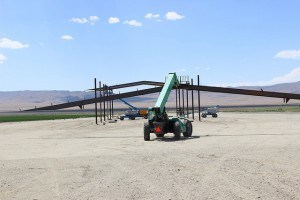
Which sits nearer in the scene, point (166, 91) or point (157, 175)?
point (157, 175)

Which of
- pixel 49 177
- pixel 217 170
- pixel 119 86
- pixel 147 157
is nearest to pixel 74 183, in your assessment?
pixel 49 177

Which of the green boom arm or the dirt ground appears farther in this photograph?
the green boom arm

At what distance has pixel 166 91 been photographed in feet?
102

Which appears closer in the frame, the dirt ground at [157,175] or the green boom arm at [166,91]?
the dirt ground at [157,175]

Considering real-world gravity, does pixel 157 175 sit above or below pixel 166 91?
below

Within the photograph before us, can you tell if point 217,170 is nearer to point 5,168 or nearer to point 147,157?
point 147,157

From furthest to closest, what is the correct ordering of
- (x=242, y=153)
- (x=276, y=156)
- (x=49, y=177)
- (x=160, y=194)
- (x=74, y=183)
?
(x=242, y=153), (x=276, y=156), (x=49, y=177), (x=74, y=183), (x=160, y=194)

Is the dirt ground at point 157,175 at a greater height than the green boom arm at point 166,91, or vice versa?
the green boom arm at point 166,91

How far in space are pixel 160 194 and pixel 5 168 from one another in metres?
8.31

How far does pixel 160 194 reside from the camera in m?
11.5

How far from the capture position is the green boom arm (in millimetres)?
29734

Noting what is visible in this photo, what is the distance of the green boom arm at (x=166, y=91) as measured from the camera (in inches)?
1171

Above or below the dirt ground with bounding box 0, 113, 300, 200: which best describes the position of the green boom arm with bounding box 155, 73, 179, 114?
above

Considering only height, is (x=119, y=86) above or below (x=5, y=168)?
above
